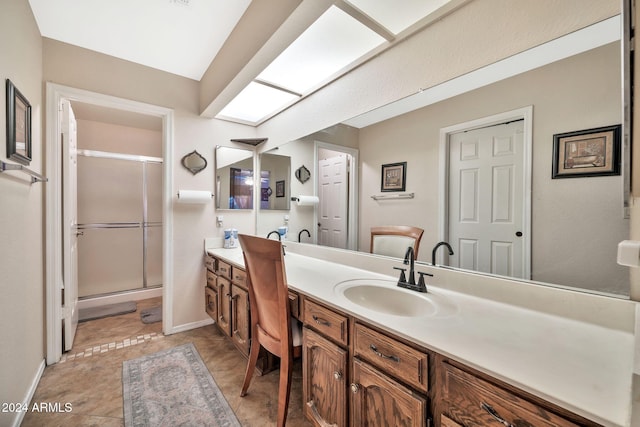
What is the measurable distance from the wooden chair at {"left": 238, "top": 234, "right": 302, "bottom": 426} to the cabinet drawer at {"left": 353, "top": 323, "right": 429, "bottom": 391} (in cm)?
43

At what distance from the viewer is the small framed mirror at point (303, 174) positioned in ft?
7.65

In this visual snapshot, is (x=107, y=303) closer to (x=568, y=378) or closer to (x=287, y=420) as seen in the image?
(x=287, y=420)

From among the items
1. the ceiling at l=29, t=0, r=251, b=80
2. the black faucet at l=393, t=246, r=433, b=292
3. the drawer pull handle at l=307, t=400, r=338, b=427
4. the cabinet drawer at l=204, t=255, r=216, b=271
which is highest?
the ceiling at l=29, t=0, r=251, b=80

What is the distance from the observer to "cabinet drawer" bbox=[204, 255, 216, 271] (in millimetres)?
2449

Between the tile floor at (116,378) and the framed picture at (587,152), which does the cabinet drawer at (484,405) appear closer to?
the framed picture at (587,152)

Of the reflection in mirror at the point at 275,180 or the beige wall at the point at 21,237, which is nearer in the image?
the beige wall at the point at 21,237

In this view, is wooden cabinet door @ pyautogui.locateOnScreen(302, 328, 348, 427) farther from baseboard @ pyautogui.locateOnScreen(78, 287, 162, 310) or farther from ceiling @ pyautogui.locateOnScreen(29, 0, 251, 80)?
baseboard @ pyautogui.locateOnScreen(78, 287, 162, 310)

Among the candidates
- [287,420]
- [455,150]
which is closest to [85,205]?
[287,420]

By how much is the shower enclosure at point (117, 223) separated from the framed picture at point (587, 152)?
4171mm

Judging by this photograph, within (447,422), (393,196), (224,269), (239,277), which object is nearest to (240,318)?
(239,277)

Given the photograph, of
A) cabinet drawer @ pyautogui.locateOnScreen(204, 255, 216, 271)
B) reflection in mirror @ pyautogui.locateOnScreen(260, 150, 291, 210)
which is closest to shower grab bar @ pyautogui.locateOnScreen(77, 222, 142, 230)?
cabinet drawer @ pyautogui.locateOnScreen(204, 255, 216, 271)

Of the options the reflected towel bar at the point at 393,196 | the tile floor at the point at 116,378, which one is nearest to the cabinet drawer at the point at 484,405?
the reflected towel bar at the point at 393,196

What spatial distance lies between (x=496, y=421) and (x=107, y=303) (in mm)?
4100

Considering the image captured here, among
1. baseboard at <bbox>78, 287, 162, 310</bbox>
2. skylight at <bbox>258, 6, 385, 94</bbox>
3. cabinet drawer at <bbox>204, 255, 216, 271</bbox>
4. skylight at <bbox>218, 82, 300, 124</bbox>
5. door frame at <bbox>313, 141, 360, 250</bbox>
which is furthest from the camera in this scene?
baseboard at <bbox>78, 287, 162, 310</bbox>
